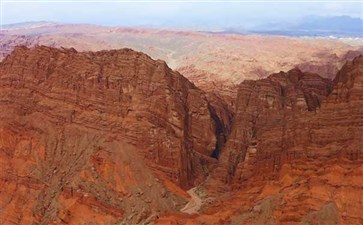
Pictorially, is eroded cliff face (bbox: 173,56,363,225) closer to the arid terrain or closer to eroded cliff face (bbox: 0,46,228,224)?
the arid terrain

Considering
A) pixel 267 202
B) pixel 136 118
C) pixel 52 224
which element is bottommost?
pixel 52 224

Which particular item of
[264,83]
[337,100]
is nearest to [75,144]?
[264,83]

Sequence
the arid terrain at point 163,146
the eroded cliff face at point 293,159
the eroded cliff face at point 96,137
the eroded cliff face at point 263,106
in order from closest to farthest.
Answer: the eroded cliff face at point 293,159
the arid terrain at point 163,146
the eroded cliff face at point 96,137
the eroded cliff face at point 263,106

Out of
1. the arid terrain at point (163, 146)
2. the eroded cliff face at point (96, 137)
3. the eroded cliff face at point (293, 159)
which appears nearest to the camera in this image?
the eroded cliff face at point (293, 159)

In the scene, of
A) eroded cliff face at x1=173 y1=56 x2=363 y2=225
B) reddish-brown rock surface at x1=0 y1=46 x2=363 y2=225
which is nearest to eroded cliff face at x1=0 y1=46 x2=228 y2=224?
reddish-brown rock surface at x1=0 y1=46 x2=363 y2=225

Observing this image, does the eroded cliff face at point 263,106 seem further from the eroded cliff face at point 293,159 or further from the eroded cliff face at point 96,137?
the eroded cliff face at point 96,137

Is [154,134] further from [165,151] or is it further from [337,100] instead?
[337,100]

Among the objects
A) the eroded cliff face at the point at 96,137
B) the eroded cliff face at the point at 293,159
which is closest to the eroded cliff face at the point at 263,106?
the eroded cliff face at the point at 293,159

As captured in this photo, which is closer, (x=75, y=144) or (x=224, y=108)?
(x=75, y=144)
